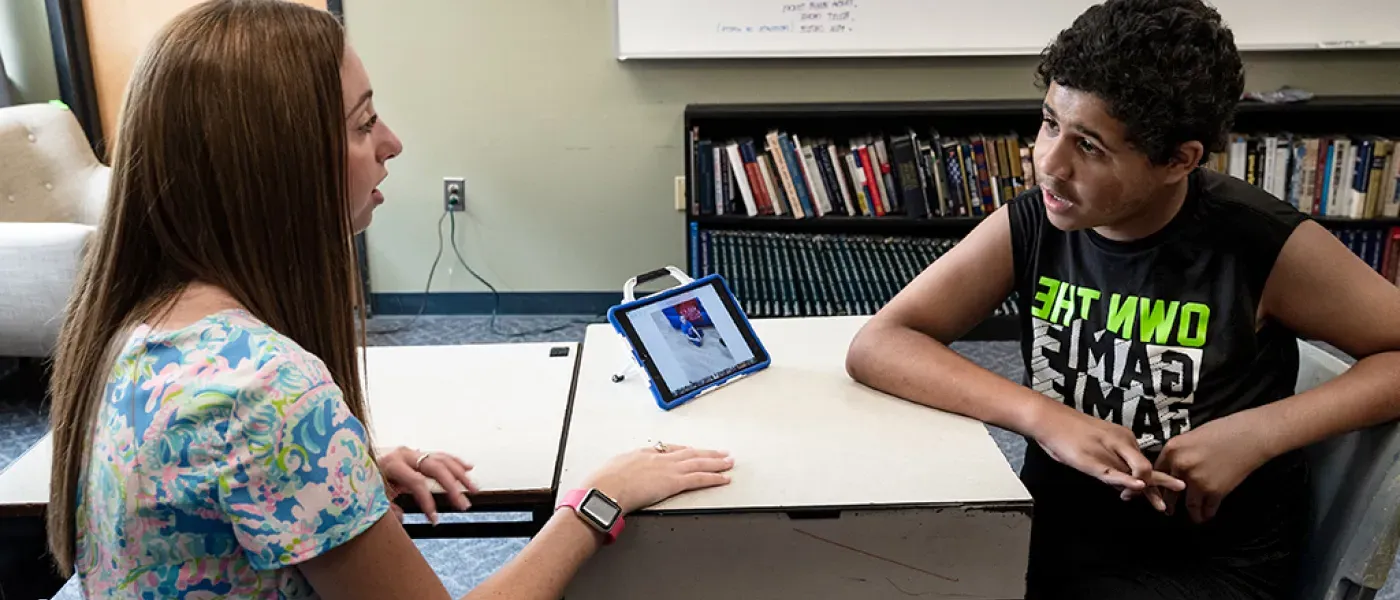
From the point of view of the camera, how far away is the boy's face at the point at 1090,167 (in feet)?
3.83

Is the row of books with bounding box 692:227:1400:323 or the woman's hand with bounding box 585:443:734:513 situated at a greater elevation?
the woman's hand with bounding box 585:443:734:513

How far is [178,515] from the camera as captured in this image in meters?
0.80

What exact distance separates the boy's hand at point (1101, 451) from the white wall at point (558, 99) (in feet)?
7.41

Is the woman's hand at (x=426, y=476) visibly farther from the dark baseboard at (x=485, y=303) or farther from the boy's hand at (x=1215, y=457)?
the dark baseboard at (x=485, y=303)

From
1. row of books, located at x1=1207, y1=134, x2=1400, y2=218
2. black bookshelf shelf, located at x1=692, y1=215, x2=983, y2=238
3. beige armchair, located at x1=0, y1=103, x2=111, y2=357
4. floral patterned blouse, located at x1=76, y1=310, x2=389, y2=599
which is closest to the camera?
floral patterned blouse, located at x1=76, y1=310, x2=389, y2=599

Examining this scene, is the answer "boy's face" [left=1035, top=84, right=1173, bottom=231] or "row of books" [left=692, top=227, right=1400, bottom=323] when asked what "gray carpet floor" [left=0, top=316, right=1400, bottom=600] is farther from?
"boy's face" [left=1035, top=84, right=1173, bottom=231]

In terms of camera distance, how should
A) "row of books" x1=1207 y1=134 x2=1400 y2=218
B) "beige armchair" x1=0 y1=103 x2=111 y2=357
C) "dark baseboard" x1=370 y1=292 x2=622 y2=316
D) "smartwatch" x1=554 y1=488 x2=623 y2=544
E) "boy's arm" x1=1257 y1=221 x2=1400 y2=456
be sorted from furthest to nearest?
"dark baseboard" x1=370 y1=292 x2=622 y2=316 → "row of books" x1=1207 y1=134 x2=1400 y2=218 → "beige armchair" x1=0 y1=103 x2=111 y2=357 → "boy's arm" x1=1257 y1=221 x2=1400 y2=456 → "smartwatch" x1=554 y1=488 x2=623 y2=544

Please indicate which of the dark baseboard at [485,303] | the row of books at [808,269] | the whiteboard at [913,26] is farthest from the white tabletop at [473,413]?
the dark baseboard at [485,303]

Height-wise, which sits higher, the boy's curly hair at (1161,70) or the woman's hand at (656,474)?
the boy's curly hair at (1161,70)

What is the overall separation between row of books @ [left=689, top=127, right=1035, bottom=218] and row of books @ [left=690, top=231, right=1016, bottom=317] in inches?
4.0

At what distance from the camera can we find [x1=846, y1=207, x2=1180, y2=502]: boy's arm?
117 cm

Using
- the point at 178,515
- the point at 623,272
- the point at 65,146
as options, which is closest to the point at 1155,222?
the point at 178,515

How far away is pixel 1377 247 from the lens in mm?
3248

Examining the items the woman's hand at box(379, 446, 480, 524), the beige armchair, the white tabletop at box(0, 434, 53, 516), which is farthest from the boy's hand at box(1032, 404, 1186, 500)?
the beige armchair
